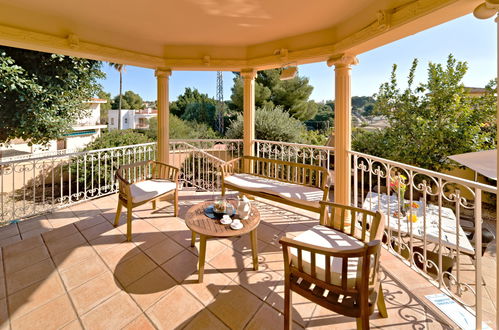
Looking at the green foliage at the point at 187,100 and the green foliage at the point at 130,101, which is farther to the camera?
the green foliage at the point at 130,101

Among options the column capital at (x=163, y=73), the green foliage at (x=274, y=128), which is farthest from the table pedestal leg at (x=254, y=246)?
the green foliage at (x=274, y=128)

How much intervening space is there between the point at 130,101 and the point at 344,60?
35.6 metres

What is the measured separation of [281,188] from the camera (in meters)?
3.35

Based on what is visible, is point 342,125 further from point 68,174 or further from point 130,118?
point 130,118

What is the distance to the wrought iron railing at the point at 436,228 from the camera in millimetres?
1632

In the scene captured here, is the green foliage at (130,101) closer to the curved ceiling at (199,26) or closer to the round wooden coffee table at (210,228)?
the curved ceiling at (199,26)

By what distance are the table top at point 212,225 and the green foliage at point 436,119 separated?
744 centimetres

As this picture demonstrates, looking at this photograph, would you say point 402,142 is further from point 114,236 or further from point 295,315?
point 114,236

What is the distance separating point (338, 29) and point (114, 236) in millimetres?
3951

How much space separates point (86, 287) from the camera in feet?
6.76

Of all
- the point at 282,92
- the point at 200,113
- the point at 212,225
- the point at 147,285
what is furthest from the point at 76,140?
the point at 212,225

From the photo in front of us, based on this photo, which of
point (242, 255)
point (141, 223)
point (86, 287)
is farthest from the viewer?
point (141, 223)

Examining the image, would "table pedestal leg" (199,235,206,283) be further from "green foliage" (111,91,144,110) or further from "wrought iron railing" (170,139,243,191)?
"green foliage" (111,91,144,110)

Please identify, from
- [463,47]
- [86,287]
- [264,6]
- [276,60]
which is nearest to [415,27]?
[264,6]
